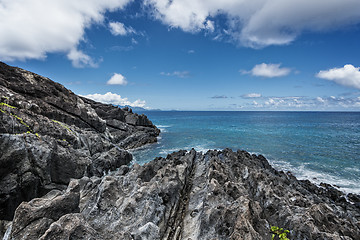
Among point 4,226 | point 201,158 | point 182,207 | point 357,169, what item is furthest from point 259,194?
point 357,169

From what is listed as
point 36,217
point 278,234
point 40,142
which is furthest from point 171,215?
point 40,142

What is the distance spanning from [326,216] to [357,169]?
3638 centimetres

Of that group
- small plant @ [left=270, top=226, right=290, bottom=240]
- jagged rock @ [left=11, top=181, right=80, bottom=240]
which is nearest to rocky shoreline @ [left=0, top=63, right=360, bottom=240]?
jagged rock @ [left=11, top=181, right=80, bottom=240]

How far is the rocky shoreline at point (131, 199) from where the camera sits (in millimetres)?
9867

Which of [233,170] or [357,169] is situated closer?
[233,170]

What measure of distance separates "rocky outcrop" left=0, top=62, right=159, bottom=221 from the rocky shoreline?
97mm

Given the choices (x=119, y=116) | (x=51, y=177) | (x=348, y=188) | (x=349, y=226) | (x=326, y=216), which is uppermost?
(x=119, y=116)

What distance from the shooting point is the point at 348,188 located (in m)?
29.0

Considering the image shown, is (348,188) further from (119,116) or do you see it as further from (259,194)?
(119,116)

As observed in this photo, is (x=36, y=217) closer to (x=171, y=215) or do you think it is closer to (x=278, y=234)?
(x=171, y=215)

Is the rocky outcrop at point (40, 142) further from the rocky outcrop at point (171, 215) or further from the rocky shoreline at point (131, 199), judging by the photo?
the rocky outcrop at point (171, 215)

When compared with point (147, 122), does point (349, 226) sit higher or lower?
lower

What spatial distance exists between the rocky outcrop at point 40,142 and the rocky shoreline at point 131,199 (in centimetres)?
10

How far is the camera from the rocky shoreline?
9.87 meters
